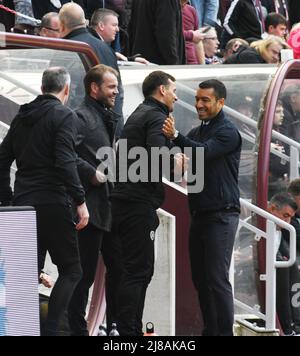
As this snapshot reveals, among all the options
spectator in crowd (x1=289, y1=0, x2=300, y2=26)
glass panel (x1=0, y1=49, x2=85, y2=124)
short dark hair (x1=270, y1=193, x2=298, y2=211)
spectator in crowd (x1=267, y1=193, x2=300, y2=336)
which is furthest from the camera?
spectator in crowd (x1=289, y1=0, x2=300, y2=26)

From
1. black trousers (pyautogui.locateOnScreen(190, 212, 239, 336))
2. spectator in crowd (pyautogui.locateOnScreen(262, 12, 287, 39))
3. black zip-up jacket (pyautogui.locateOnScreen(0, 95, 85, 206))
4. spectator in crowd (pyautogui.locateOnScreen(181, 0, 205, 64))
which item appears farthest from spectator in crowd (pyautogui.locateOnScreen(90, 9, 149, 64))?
spectator in crowd (pyautogui.locateOnScreen(262, 12, 287, 39))

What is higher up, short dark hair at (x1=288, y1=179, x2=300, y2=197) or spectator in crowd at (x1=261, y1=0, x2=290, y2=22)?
spectator in crowd at (x1=261, y1=0, x2=290, y2=22)

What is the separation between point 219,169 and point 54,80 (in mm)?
1674

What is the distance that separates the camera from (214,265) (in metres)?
11.9

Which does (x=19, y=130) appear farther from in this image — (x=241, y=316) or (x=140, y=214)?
(x=241, y=316)

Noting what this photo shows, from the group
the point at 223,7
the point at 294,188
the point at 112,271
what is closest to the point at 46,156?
the point at 112,271

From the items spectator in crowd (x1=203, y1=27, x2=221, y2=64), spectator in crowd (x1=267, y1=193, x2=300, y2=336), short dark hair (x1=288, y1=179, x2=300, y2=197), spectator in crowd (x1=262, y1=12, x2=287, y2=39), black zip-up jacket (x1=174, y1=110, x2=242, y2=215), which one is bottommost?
spectator in crowd (x1=267, y1=193, x2=300, y2=336)

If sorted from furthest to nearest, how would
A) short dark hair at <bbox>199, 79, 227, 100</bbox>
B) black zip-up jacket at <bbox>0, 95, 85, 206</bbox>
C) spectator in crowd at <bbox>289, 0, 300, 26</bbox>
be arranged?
1. spectator in crowd at <bbox>289, 0, 300, 26</bbox>
2. short dark hair at <bbox>199, 79, 227, 100</bbox>
3. black zip-up jacket at <bbox>0, 95, 85, 206</bbox>

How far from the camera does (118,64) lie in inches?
552

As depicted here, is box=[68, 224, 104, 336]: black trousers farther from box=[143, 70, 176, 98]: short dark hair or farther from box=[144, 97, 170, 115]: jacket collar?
box=[143, 70, 176, 98]: short dark hair

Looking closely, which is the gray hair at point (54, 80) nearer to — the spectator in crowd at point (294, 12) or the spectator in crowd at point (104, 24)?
the spectator in crowd at point (104, 24)

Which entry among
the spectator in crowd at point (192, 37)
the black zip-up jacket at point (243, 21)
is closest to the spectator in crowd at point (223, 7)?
→ the black zip-up jacket at point (243, 21)

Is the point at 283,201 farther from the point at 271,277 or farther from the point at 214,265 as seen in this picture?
the point at 214,265

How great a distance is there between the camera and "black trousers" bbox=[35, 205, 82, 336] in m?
11.0
